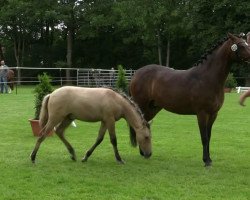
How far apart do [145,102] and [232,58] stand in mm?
2036

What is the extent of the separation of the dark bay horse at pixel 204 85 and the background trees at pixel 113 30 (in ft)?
98.6

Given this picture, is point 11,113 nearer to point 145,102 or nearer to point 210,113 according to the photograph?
point 145,102

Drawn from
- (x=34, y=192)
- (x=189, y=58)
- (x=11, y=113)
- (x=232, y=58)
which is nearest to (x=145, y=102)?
(x=232, y=58)

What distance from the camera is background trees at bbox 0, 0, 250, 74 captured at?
4078cm

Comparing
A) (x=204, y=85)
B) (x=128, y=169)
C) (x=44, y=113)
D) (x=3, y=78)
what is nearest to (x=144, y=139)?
(x=128, y=169)

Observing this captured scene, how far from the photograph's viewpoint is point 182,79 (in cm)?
852

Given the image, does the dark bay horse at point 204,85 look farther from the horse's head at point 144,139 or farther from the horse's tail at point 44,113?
the horse's tail at point 44,113

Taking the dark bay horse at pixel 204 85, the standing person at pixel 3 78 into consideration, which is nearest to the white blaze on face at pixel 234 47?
the dark bay horse at pixel 204 85

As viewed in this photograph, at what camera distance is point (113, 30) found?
49719 millimetres

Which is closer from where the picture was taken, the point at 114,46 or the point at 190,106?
the point at 190,106

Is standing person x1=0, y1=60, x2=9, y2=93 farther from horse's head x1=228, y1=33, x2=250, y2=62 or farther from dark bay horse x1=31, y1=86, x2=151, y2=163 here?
horse's head x1=228, y1=33, x2=250, y2=62

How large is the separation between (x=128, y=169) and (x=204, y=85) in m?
1.97

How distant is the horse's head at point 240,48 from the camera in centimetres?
790

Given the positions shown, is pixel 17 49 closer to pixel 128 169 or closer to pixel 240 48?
pixel 128 169
